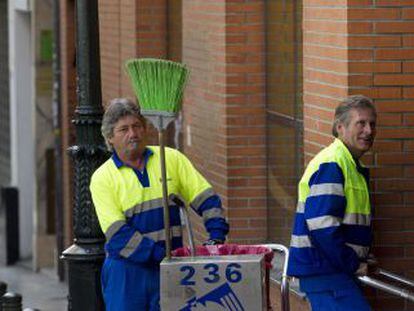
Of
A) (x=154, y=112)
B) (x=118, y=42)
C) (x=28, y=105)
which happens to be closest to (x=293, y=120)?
(x=154, y=112)

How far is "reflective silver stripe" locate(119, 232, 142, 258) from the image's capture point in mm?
8039

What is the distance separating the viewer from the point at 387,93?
332 inches

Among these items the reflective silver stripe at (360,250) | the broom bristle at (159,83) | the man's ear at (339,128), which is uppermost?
the broom bristle at (159,83)

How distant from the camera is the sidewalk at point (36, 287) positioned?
1609 cm

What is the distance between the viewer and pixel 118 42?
15.3m

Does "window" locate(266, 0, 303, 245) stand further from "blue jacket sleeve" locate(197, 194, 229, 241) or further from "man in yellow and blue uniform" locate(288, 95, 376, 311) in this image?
"man in yellow and blue uniform" locate(288, 95, 376, 311)

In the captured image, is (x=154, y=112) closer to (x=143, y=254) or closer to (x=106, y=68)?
(x=143, y=254)

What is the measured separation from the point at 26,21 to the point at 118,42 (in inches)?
227

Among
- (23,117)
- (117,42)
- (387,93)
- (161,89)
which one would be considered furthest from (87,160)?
(23,117)

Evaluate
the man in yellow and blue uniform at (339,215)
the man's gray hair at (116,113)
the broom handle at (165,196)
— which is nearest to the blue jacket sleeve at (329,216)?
the man in yellow and blue uniform at (339,215)

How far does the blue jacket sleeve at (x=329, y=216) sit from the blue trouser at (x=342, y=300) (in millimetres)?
124

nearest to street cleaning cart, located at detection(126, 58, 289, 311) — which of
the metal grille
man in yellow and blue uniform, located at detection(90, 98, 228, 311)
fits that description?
man in yellow and blue uniform, located at detection(90, 98, 228, 311)

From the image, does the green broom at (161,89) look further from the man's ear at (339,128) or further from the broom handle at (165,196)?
the man's ear at (339,128)

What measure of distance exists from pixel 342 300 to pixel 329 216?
47 cm
